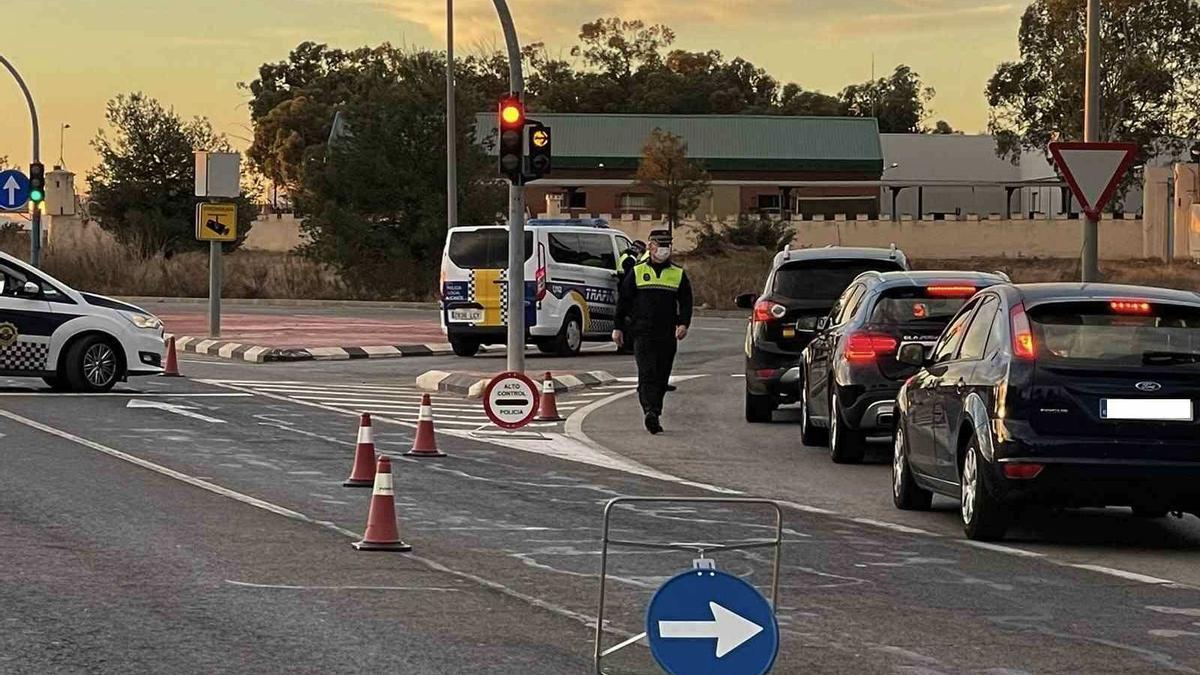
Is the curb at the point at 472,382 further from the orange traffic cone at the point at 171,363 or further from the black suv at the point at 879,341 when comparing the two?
the black suv at the point at 879,341

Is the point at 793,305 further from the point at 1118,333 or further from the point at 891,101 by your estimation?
the point at 891,101


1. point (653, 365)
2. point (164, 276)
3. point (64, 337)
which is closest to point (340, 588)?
point (653, 365)

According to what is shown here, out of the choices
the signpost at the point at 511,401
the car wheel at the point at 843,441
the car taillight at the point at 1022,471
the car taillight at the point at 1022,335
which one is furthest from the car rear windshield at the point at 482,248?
the car taillight at the point at 1022,471

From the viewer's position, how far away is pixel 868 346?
17422mm

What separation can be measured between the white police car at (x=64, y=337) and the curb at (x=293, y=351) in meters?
8.30

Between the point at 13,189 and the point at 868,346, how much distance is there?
31.6 m

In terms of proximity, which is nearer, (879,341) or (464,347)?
(879,341)

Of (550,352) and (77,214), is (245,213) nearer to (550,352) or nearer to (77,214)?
(77,214)

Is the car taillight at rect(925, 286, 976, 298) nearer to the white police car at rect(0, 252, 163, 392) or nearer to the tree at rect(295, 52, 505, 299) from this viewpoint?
the white police car at rect(0, 252, 163, 392)

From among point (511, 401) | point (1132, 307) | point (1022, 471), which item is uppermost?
point (1132, 307)

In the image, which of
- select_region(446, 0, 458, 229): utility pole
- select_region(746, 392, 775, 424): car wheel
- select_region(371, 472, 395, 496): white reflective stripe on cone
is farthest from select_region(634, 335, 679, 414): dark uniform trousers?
select_region(446, 0, 458, 229): utility pole

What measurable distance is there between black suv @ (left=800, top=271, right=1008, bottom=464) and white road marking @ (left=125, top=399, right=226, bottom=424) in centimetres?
638

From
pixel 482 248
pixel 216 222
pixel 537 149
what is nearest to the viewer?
pixel 537 149

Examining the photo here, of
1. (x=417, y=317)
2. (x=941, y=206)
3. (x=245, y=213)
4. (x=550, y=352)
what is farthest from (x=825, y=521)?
(x=941, y=206)
